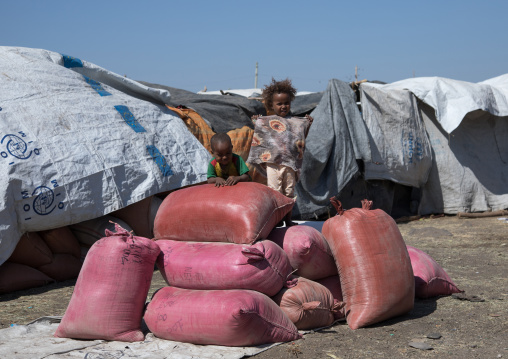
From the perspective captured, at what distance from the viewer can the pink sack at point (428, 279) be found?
4.22 metres

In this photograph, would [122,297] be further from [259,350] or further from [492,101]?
[492,101]

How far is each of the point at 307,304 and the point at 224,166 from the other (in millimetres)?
1267

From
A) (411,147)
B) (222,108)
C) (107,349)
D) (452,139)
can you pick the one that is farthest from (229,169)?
(452,139)

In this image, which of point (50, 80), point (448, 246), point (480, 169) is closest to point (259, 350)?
point (50, 80)

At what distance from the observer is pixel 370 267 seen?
3627mm

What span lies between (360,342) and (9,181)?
3046mm

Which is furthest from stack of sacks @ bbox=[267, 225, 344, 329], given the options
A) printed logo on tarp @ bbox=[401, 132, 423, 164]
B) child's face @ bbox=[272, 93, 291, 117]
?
printed logo on tarp @ bbox=[401, 132, 423, 164]

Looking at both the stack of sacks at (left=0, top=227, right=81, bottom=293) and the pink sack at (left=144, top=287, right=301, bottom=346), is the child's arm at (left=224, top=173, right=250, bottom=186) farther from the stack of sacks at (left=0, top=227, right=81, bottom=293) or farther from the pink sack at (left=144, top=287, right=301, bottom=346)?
the stack of sacks at (left=0, top=227, right=81, bottom=293)

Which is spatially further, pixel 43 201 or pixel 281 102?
pixel 281 102

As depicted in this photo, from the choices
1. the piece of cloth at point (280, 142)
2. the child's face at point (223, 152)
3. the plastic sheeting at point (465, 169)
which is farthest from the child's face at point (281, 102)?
the plastic sheeting at point (465, 169)

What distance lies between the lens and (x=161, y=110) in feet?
21.1

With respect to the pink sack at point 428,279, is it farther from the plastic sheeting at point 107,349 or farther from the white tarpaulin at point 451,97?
the white tarpaulin at point 451,97

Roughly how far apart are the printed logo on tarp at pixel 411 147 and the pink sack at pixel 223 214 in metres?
5.27

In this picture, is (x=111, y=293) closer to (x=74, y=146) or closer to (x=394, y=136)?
(x=74, y=146)
